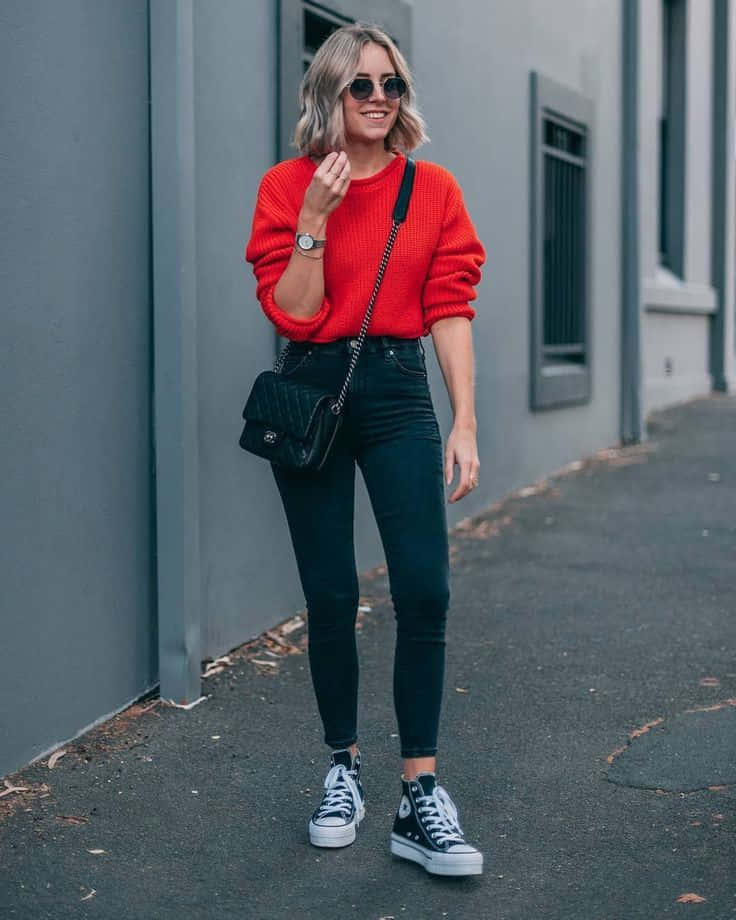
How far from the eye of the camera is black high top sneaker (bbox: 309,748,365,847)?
3.52 meters

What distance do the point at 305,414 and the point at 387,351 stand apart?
0.83 feet

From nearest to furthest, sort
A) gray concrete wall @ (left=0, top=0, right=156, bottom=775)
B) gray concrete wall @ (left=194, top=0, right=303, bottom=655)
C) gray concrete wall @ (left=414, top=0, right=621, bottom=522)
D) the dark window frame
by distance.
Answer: gray concrete wall @ (left=0, top=0, right=156, bottom=775), gray concrete wall @ (left=194, top=0, right=303, bottom=655), gray concrete wall @ (left=414, top=0, right=621, bottom=522), the dark window frame

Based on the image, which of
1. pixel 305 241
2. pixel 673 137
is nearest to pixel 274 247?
pixel 305 241

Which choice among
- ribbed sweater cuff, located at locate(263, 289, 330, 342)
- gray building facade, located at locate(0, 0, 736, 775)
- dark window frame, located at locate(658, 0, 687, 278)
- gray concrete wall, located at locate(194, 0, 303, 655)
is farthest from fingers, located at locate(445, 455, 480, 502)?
dark window frame, located at locate(658, 0, 687, 278)

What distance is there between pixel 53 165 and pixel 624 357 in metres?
8.32

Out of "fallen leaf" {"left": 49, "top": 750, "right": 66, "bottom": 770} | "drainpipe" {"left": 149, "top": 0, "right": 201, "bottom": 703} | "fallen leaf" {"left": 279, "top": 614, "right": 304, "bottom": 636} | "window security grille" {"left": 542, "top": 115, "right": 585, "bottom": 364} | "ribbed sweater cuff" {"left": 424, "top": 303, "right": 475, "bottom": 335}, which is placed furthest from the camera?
"window security grille" {"left": 542, "top": 115, "right": 585, "bottom": 364}

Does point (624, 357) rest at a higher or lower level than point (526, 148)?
lower

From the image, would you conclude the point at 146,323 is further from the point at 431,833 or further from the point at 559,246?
the point at 559,246

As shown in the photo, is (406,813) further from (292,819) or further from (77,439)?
(77,439)

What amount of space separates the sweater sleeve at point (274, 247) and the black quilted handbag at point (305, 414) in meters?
0.12

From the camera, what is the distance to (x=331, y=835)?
3512 mm

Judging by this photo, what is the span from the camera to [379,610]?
20.0 ft

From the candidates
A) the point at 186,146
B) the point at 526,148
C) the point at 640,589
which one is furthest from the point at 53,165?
the point at 526,148

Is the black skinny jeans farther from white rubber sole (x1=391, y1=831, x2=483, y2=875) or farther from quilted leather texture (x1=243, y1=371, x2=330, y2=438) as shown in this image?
white rubber sole (x1=391, y1=831, x2=483, y2=875)
